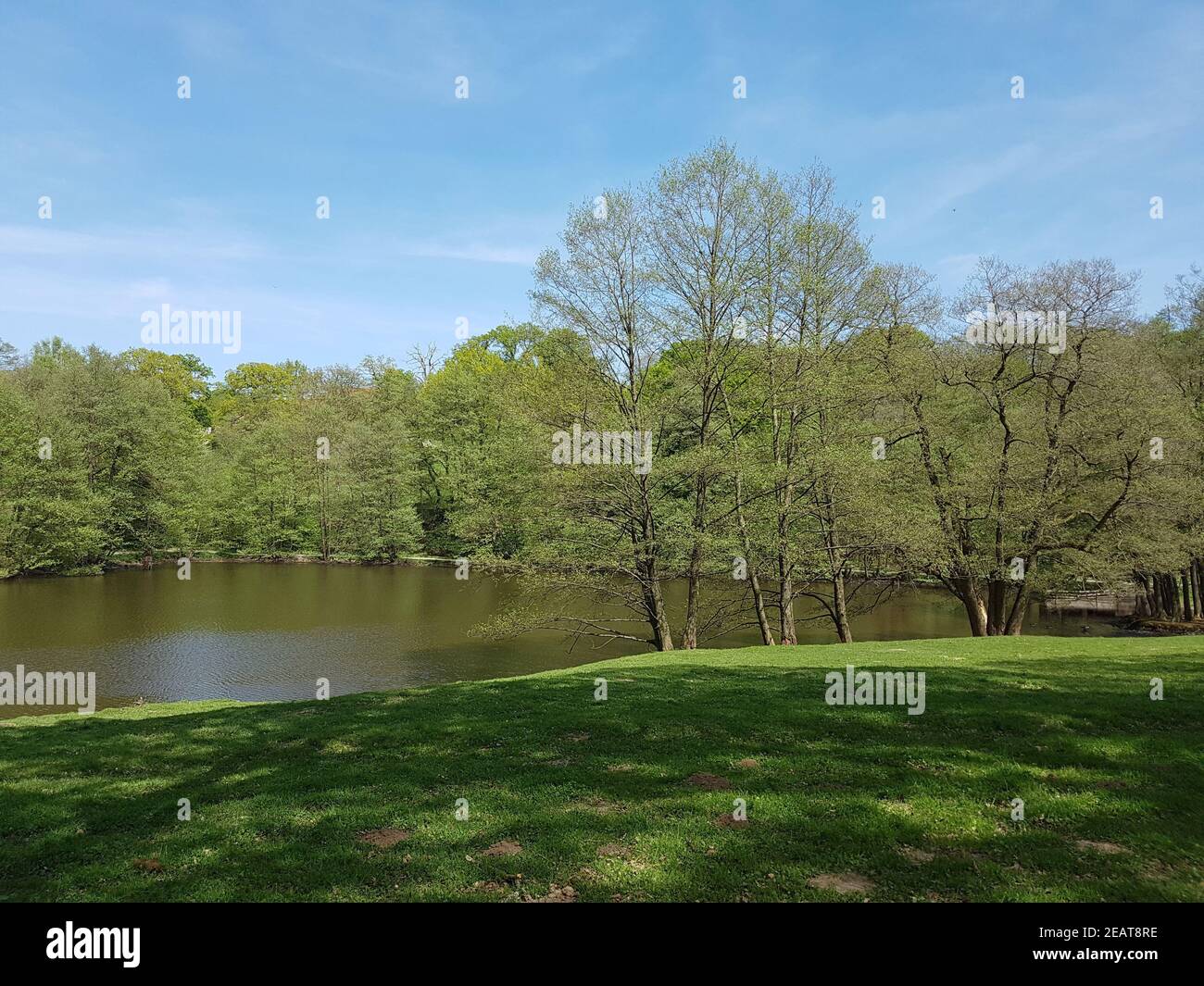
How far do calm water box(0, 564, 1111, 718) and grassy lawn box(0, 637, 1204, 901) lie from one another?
12544mm

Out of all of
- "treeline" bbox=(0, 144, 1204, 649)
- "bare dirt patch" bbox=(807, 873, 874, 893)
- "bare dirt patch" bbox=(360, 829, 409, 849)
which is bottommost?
"bare dirt patch" bbox=(360, 829, 409, 849)

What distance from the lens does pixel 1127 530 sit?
22.3m

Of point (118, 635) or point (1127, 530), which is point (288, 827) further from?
point (118, 635)

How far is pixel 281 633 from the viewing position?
29.0 meters

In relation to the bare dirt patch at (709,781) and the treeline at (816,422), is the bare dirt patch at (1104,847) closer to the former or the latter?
the bare dirt patch at (709,781)

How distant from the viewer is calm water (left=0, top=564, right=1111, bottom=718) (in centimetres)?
2220

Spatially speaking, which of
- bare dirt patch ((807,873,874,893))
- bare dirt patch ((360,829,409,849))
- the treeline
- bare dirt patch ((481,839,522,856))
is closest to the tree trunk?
the treeline

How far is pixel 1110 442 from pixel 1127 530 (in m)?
2.92

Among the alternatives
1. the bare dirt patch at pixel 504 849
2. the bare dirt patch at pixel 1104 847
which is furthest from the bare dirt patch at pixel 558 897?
the bare dirt patch at pixel 1104 847

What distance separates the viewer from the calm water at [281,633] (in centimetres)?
2220
